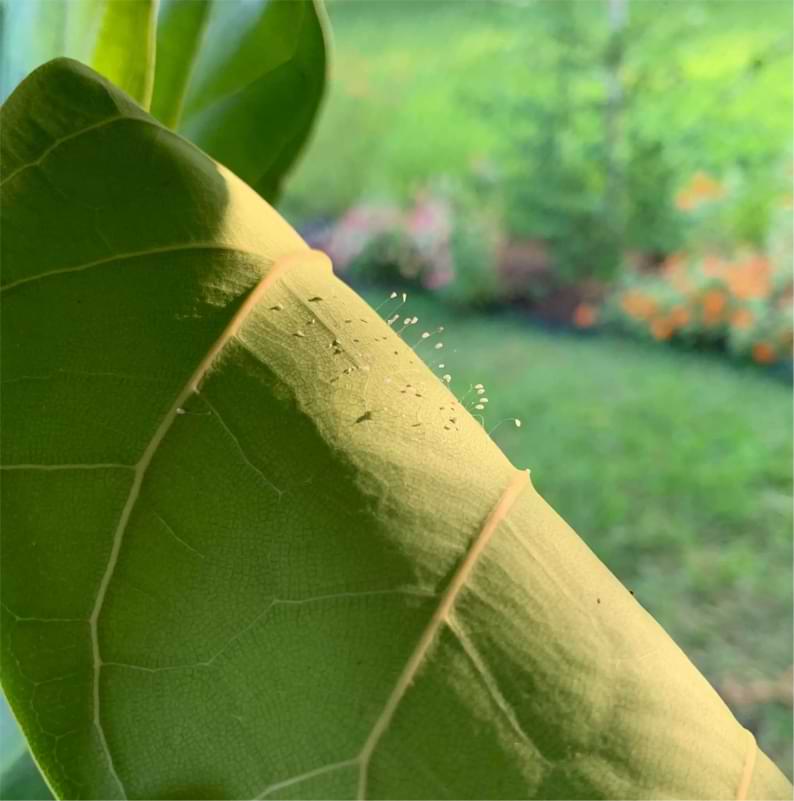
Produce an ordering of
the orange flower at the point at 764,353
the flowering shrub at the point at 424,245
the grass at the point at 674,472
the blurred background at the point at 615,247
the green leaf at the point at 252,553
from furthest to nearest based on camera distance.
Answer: the flowering shrub at the point at 424,245 < the orange flower at the point at 764,353 < the blurred background at the point at 615,247 < the grass at the point at 674,472 < the green leaf at the point at 252,553

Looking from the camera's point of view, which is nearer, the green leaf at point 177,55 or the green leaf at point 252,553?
the green leaf at point 252,553

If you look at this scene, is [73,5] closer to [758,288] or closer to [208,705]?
[208,705]

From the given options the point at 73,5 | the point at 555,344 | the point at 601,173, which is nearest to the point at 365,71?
the point at 601,173

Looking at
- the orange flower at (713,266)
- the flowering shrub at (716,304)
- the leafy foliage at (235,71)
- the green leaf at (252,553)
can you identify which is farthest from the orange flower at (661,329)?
the green leaf at (252,553)

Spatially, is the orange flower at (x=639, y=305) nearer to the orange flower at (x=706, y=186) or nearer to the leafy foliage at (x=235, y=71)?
the orange flower at (x=706, y=186)

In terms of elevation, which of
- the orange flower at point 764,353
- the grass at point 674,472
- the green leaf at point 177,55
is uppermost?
the green leaf at point 177,55

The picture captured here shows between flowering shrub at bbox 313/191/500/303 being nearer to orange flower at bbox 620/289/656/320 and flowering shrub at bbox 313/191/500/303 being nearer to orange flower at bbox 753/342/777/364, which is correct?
orange flower at bbox 620/289/656/320

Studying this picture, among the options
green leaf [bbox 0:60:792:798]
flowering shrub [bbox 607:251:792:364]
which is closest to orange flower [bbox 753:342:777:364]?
flowering shrub [bbox 607:251:792:364]
